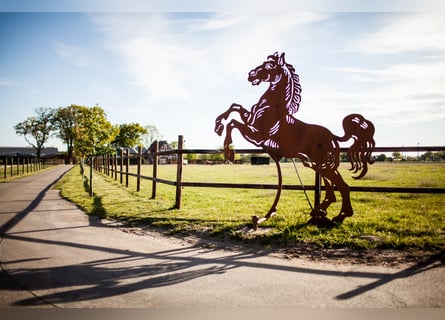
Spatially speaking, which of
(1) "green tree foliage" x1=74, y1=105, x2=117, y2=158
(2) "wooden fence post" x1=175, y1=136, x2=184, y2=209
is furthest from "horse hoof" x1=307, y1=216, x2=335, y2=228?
(1) "green tree foliage" x1=74, y1=105, x2=117, y2=158

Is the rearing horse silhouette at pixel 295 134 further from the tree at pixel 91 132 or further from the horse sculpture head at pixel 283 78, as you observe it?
the tree at pixel 91 132

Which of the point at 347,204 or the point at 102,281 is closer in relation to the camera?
the point at 102,281

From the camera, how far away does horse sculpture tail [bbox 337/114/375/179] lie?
4801 millimetres

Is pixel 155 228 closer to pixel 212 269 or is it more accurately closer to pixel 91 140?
pixel 212 269

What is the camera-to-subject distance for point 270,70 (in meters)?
5.16

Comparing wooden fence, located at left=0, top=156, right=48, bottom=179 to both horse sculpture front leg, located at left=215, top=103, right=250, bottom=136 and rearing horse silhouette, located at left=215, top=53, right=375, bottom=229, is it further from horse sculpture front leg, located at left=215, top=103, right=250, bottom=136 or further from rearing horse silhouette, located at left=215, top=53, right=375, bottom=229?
rearing horse silhouette, located at left=215, top=53, right=375, bottom=229

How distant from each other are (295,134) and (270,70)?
50.2 inches

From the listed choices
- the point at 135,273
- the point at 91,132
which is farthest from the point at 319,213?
the point at 91,132

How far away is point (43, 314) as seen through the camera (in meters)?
2.34

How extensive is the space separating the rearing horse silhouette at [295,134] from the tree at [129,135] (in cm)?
6870

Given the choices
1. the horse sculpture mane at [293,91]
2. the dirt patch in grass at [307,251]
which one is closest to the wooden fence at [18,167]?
the dirt patch in grass at [307,251]

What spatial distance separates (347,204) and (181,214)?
3374mm

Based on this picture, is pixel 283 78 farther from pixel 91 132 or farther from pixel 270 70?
pixel 91 132

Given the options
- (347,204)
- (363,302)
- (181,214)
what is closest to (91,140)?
(181,214)
